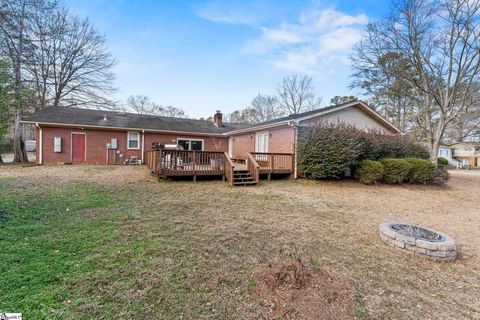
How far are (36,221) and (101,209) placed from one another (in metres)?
1.13

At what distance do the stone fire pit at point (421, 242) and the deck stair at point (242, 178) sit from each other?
18.4 feet

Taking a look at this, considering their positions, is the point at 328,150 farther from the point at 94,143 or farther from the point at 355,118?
the point at 94,143

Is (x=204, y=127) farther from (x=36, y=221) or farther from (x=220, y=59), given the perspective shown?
(x=36, y=221)

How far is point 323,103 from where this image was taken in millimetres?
33312

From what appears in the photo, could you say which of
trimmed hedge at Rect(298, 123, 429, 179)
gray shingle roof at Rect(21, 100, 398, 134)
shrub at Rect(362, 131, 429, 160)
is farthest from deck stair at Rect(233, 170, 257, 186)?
shrub at Rect(362, 131, 429, 160)

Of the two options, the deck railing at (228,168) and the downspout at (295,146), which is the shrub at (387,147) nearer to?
the downspout at (295,146)

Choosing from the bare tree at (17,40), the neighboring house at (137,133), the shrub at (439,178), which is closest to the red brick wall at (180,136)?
the neighboring house at (137,133)

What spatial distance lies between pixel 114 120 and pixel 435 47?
2239 centimetres

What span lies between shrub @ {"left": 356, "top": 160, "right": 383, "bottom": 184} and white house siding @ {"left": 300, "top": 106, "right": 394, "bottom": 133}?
10.2 ft

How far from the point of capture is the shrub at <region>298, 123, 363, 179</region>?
9.58 m

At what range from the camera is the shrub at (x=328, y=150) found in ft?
31.4

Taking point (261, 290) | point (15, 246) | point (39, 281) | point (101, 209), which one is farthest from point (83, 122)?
point (261, 290)

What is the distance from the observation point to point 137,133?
16.0 m

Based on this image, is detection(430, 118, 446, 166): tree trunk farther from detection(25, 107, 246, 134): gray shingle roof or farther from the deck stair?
detection(25, 107, 246, 134): gray shingle roof
